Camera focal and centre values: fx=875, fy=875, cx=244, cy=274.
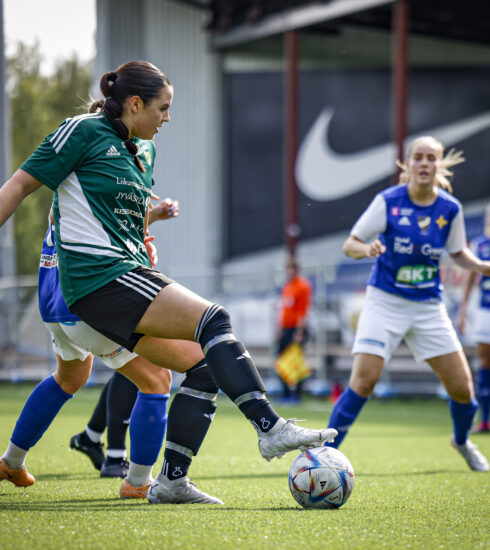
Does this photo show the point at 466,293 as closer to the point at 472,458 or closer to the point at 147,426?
the point at 472,458

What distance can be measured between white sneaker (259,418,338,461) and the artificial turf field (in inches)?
10.7

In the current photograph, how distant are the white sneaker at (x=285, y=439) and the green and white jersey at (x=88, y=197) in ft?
2.97

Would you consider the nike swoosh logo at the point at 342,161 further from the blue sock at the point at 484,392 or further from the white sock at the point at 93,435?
the white sock at the point at 93,435

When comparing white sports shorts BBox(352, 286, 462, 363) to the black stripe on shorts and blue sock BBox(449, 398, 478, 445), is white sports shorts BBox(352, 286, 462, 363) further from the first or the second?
the black stripe on shorts

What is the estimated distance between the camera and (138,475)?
13.6 ft

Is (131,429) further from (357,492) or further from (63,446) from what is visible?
(63,446)

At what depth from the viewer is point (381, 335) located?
17.6 feet

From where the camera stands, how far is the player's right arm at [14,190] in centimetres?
352

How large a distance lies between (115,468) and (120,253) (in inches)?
69.3

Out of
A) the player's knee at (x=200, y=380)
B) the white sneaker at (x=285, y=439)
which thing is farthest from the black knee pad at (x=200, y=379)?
the white sneaker at (x=285, y=439)

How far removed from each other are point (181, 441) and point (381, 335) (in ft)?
6.29

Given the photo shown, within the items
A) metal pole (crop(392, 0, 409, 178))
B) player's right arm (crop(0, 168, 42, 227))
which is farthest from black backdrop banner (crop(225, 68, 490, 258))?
player's right arm (crop(0, 168, 42, 227))

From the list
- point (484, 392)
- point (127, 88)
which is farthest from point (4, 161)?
point (127, 88)

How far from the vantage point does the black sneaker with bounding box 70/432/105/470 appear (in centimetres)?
531
